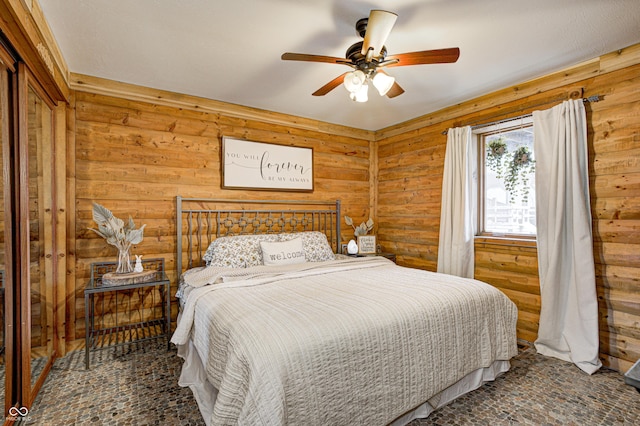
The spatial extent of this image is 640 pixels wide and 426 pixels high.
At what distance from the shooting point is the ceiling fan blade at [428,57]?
1.78 metres

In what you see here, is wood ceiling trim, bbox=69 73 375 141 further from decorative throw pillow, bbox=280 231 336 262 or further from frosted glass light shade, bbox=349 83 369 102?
frosted glass light shade, bbox=349 83 369 102

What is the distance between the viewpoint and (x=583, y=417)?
184 centimetres

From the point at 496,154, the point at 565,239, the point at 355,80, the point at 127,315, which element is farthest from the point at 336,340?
the point at 496,154

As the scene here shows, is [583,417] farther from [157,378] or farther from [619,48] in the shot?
[157,378]

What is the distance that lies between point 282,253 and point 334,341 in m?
1.65

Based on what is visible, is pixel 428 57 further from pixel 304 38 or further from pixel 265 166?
pixel 265 166

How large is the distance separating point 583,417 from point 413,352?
44.9 inches

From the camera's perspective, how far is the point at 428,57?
185 cm

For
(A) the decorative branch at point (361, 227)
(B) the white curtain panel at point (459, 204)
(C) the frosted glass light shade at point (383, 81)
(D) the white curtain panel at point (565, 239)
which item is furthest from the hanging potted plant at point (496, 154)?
(C) the frosted glass light shade at point (383, 81)

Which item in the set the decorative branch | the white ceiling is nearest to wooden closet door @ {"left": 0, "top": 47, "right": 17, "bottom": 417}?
the white ceiling

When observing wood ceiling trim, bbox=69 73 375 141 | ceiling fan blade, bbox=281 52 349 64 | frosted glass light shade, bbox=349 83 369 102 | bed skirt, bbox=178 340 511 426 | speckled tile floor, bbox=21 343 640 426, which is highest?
wood ceiling trim, bbox=69 73 375 141

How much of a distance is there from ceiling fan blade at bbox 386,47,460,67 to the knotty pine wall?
2.06 m

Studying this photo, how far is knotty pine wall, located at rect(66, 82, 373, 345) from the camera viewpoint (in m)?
2.72

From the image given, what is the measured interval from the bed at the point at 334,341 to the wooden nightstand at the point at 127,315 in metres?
0.32
